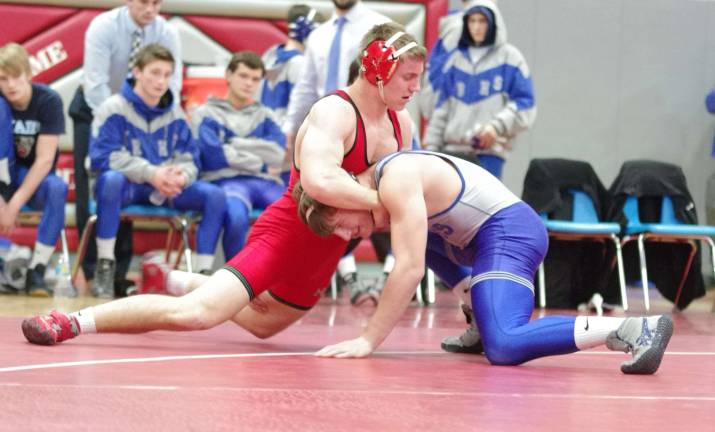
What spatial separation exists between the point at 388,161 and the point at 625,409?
1.23 meters

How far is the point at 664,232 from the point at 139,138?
9.83 ft

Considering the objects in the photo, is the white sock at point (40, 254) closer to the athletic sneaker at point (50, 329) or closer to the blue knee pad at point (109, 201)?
the blue knee pad at point (109, 201)

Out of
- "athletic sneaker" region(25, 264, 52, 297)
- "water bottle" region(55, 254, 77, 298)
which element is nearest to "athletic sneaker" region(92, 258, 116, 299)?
"water bottle" region(55, 254, 77, 298)

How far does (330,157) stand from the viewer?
3.77m

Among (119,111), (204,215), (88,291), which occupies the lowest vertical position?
(88,291)

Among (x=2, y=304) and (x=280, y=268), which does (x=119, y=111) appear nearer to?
(x=2, y=304)

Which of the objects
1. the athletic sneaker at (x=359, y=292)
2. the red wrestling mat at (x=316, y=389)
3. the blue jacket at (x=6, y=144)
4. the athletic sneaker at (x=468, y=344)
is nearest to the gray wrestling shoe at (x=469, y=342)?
the athletic sneaker at (x=468, y=344)

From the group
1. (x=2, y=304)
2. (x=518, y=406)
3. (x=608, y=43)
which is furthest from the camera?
(x=608, y=43)

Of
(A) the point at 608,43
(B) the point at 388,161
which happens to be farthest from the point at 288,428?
(A) the point at 608,43

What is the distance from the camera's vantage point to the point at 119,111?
6.29 metres

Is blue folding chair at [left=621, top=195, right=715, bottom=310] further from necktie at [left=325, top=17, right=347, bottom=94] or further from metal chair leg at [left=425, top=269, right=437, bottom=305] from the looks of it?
necktie at [left=325, top=17, right=347, bottom=94]

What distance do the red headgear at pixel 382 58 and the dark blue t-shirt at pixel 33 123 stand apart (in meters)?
2.98

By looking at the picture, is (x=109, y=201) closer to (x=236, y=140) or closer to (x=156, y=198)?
(x=156, y=198)

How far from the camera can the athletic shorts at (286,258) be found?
391cm
